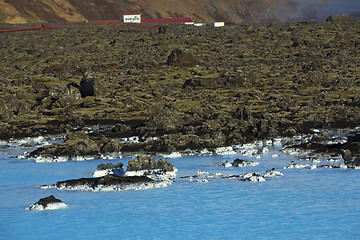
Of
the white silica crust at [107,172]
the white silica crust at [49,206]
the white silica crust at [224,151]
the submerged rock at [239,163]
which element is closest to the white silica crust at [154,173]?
the white silica crust at [107,172]

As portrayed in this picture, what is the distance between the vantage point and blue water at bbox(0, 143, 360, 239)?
20094 mm

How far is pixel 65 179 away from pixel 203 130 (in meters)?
12.0

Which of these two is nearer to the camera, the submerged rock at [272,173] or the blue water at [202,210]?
the blue water at [202,210]

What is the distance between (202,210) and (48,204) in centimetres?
617

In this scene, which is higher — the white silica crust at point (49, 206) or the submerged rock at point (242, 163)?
the submerged rock at point (242, 163)

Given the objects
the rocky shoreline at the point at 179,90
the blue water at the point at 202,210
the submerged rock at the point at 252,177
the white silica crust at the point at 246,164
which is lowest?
the blue water at the point at 202,210

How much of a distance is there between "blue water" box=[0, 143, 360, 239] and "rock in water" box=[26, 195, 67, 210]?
0.29m

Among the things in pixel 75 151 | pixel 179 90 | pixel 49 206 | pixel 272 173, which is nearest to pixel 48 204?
pixel 49 206

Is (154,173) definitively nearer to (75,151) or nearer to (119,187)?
(119,187)

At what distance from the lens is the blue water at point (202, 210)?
20094 mm

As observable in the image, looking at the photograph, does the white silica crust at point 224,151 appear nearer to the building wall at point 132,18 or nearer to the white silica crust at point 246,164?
the white silica crust at point 246,164

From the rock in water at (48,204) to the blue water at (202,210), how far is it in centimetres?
29

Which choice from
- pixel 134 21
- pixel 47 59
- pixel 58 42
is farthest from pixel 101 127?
pixel 134 21

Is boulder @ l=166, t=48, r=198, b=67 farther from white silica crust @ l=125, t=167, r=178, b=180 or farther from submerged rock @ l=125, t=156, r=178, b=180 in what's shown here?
white silica crust @ l=125, t=167, r=178, b=180
